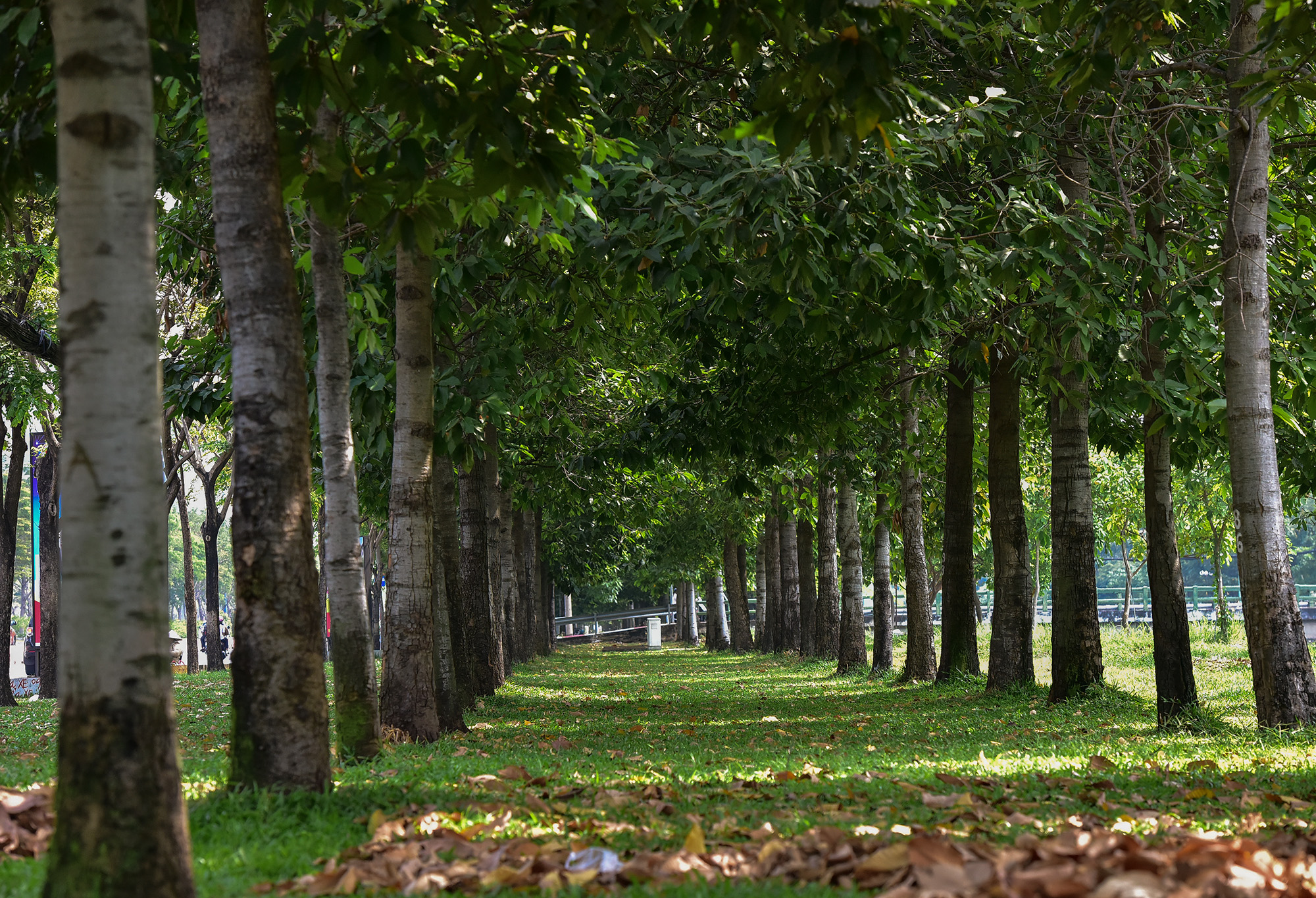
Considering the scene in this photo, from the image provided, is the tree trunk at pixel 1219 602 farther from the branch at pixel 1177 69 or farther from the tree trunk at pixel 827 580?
the branch at pixel 1177 69

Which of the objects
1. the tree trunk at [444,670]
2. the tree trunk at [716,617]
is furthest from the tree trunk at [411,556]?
the tree trunk at [716,617]

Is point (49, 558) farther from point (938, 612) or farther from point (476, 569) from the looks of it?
point (938, 612)

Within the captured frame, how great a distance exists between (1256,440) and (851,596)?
11.8m

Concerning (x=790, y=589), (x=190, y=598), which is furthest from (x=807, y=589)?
(x=190, y=598)

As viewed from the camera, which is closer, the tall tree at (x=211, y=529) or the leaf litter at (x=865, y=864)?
the leaf litter at (x=865, y=864)

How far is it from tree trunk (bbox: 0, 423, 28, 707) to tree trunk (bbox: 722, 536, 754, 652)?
21.1 m

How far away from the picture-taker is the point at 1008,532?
14242 mm

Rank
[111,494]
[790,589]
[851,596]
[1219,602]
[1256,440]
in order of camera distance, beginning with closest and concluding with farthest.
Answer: [111,494]
[1256,440]
[851,596]
[790,589]
[1219,602]

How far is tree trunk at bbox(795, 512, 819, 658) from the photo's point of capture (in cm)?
2614

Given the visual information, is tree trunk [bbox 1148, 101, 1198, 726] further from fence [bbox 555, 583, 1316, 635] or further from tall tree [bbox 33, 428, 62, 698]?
fence [bbox 555, 583, 1316, 635]

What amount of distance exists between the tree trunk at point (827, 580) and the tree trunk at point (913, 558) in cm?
182

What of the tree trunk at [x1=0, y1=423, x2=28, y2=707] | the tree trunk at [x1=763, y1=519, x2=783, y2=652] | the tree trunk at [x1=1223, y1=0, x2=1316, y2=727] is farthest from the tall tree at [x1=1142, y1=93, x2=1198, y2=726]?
the tree trunk at [x1=763, y1=519, x2=783, y2=652]

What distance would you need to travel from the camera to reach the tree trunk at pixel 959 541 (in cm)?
1534

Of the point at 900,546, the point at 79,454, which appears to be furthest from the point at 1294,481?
the point at 900,546
